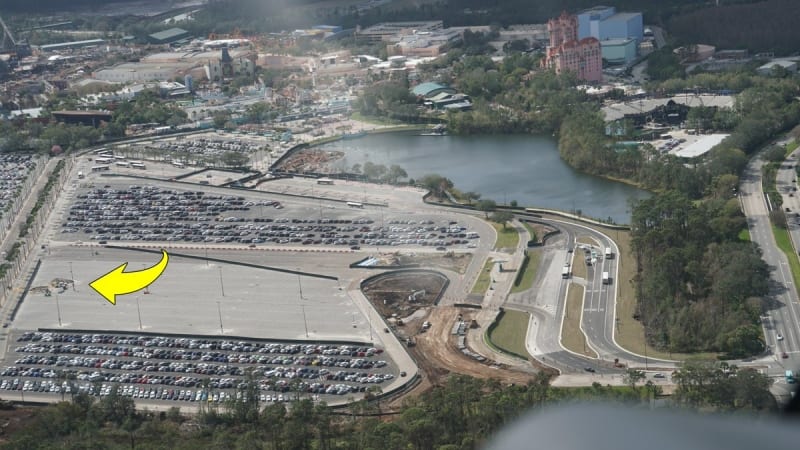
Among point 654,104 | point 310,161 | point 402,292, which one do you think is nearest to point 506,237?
point 402,292

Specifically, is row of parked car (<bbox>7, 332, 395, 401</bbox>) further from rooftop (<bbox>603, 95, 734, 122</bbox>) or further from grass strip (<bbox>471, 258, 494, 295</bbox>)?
rooftop (<bbox>603, 95, 734, 122</bbox>)

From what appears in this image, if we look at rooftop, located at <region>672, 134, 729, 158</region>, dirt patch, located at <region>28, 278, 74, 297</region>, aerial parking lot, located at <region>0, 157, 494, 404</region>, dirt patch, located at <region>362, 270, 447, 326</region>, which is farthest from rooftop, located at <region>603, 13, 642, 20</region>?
dirt patch, located at <region>28, 278, 74, 297</region>

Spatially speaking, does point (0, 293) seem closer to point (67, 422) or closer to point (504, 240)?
point (67, 422)

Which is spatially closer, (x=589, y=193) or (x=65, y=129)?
(x=589, y=193)

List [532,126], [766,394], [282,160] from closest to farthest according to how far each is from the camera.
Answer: [766,394] → [282,160] → [532,126]

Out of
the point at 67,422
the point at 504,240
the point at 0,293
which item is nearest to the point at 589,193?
the point at 504,240

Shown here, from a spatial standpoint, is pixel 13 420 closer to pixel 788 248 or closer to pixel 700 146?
pixel 788 248

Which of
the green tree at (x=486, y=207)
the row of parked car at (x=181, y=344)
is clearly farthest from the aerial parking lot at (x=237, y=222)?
the row of parked car at (x=181, y=344)
